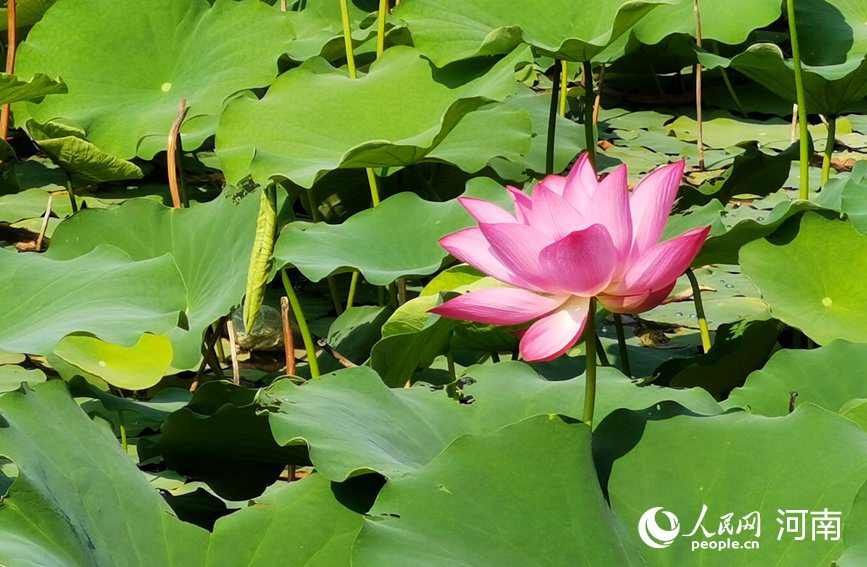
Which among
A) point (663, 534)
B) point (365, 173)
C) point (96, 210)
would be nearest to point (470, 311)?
point (663, 534)

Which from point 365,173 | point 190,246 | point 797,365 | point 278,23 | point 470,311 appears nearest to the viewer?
point 470,311

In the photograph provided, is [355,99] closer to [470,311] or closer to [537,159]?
[537,159]

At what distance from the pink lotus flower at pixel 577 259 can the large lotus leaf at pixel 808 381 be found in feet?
1.61

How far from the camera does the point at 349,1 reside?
3.70 m

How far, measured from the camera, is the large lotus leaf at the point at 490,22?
2.42 meters

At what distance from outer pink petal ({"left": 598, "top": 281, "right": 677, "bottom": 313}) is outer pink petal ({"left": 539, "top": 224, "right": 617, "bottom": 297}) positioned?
3 centimetres

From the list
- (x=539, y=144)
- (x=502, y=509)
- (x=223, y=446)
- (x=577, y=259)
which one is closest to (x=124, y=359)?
(x=223, y=446)

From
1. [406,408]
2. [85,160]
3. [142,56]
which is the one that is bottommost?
[85,160]

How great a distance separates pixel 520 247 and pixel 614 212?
96mm

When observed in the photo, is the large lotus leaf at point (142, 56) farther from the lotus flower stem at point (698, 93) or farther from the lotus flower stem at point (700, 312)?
the lotus flower stem at point (700, 312)

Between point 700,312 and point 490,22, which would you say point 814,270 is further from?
point 490,22

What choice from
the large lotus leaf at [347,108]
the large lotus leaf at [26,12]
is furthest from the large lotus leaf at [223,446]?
the large lotus leaf at [26,12]

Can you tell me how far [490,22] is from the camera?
2516mm

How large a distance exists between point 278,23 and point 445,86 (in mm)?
594
